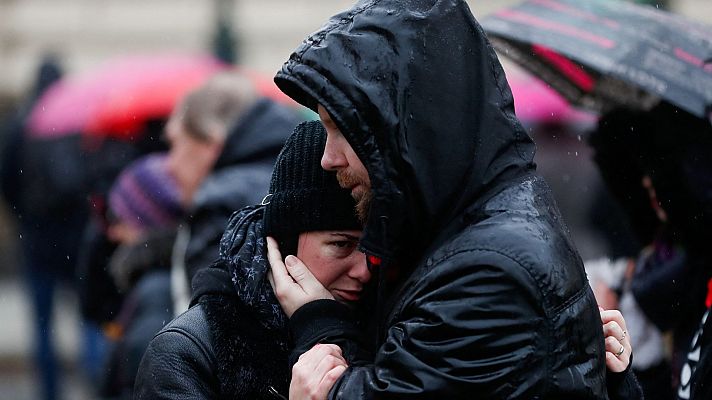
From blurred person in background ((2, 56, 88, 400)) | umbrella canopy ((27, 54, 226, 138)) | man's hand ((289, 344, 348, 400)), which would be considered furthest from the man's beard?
blurred person in background ((2, 56, 88, 400))

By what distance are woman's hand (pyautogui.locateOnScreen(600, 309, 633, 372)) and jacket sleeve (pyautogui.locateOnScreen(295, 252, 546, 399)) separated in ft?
1.46

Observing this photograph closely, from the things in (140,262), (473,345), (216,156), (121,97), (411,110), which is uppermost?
(411,110)

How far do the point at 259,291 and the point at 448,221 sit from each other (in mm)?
591

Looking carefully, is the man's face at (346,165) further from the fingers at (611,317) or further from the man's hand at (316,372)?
the fingers at (611,317)

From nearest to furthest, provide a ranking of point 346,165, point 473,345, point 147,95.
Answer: point 473,345 < point 346,165 < point 147,95

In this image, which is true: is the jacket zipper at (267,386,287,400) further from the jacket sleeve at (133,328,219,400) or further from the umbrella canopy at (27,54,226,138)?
the umbrella canopy at (27,54,226,138)

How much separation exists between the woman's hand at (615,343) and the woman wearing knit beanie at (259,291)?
1.97 feet

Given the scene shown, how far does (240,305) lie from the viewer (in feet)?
10.6

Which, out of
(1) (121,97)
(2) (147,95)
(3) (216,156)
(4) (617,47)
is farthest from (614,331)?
(1) (121,97)

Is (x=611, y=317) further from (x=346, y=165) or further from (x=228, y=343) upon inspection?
(x=228, y=343)

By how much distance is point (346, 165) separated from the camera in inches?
116

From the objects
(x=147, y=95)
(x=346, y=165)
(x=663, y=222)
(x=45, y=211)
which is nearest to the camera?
(x=346, y=165)

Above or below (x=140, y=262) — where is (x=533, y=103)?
below

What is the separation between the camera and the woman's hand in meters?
3.03
